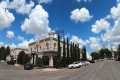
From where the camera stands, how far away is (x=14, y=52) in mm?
138000

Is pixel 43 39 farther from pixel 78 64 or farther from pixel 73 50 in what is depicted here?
pixel 78 64

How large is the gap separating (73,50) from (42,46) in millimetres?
12050

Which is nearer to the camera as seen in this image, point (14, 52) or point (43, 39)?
point (43, 39)

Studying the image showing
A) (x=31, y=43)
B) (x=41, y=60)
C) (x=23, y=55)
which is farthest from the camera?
(x=31, y=43)

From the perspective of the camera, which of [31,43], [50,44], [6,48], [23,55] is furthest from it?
[6,48]

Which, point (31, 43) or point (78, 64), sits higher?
point (31, 43)

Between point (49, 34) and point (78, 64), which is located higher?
point (49, 34)

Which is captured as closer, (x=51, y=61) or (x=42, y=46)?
(x=51, y=61)

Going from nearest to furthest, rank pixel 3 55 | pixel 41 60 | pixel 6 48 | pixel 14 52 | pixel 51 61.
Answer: pixel 51 61 < pixel 41 60 < pixel 14 52 < pixel 3 55 < pixel 6 48

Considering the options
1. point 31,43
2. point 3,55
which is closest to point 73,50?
point 31,43

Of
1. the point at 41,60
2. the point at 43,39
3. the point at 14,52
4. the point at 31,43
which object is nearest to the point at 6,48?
the point at 14,52

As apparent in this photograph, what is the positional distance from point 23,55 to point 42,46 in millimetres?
13410

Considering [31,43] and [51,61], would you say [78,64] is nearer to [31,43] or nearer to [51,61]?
[51,61]

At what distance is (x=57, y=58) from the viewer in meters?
82.1
